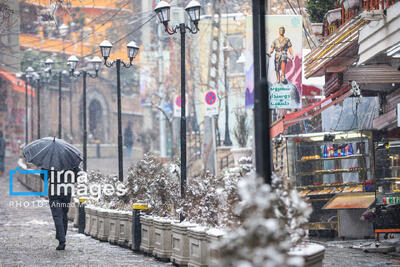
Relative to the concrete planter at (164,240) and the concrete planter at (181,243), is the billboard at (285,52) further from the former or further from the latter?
the concrete planter at (181,243)

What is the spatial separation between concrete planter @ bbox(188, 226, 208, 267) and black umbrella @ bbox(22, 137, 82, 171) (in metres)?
4.07

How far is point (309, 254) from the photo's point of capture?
8312mm

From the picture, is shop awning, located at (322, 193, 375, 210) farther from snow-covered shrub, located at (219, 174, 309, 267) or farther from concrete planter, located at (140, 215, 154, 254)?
snow-covered shrub, located at (219, 174, 309, 267)

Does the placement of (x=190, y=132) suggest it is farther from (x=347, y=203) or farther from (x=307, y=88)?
(x=347, y=203)

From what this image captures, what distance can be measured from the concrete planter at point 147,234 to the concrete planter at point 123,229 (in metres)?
1.13

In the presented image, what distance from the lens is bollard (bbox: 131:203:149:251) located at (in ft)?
48.4

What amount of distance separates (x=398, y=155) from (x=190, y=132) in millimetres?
35300

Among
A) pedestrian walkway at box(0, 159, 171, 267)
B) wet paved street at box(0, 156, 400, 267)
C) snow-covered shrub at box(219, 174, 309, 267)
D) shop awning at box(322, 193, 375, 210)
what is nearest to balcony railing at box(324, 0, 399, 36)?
shop awning at box(322, 193, 375, 210)

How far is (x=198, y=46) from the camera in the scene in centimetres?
5147

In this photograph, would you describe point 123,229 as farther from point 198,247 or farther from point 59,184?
point 198,247

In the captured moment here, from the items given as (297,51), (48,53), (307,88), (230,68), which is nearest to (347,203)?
(297,51)

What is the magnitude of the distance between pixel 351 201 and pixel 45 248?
7.11 meters

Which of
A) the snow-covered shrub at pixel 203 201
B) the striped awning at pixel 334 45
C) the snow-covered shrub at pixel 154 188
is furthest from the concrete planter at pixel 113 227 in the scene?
the striped awning at pixel 334 45

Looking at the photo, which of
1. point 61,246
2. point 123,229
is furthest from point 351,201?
point 61,246
